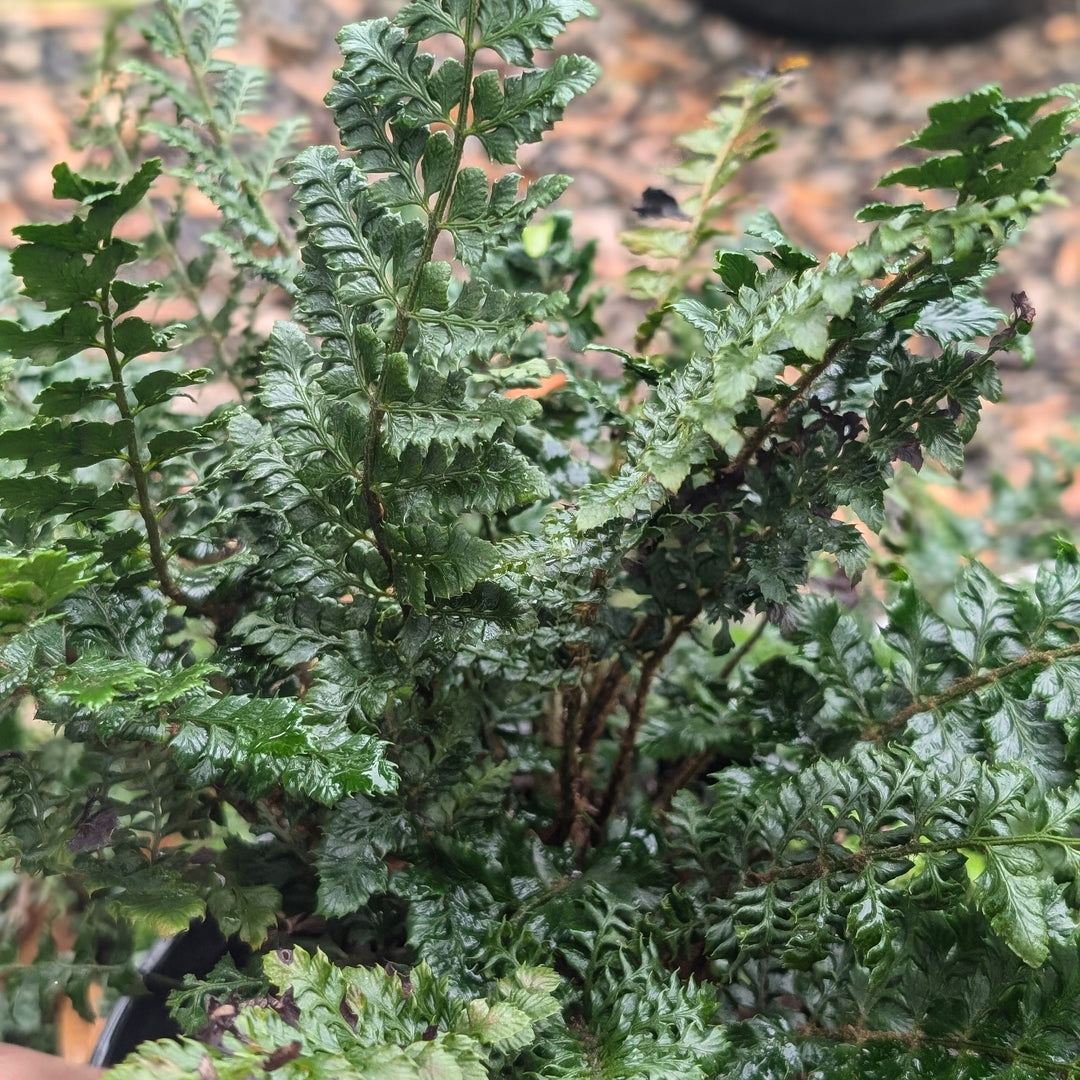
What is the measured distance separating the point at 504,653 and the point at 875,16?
243 centimetres

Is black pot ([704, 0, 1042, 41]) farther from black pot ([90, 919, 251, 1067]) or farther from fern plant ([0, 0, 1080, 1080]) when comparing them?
black pot ([90, 919, 251, 1067])

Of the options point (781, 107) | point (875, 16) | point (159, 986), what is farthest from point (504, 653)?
point (875, 16)

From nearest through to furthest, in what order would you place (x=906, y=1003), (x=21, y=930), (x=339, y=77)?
(x=339, y=77) → (x=906, y=1003) → (x=21, y=930)

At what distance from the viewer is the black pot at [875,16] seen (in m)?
2.52

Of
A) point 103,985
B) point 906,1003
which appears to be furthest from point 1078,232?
point 103,985

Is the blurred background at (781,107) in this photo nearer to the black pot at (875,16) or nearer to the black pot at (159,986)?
the black pot at (875,16)

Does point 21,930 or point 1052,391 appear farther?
point 1052,391

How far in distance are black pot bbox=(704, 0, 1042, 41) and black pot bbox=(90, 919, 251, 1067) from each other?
2463 mm

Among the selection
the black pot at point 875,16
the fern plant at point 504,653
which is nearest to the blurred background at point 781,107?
the black pot at point 875,16

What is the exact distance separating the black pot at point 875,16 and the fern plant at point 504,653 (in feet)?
7.05

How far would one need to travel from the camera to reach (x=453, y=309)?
20.7 inches

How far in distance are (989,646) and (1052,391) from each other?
1.69 meters

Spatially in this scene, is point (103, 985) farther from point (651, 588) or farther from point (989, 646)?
point (989, 646)

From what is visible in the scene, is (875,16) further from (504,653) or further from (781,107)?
(504,653)
